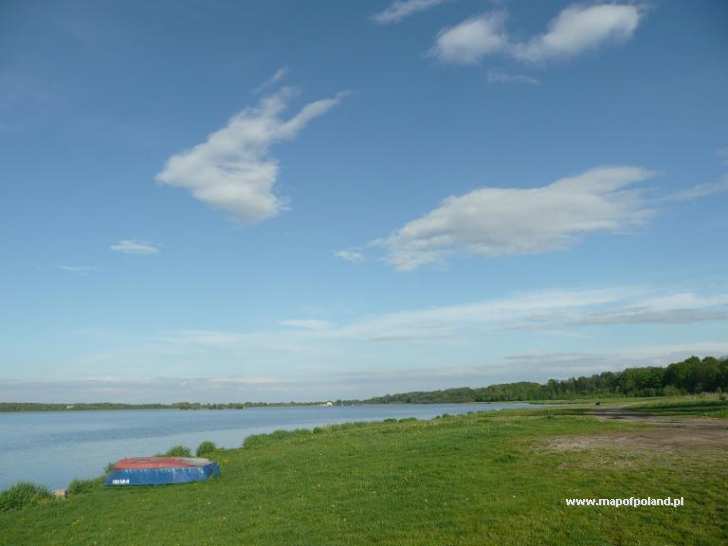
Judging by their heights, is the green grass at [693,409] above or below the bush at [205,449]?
above

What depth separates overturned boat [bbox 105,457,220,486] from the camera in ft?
78.0

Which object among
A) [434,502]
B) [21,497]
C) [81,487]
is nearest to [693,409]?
[434,502]

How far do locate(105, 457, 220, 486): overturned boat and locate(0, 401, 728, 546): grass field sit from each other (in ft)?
2.30

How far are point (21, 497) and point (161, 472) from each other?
591cm

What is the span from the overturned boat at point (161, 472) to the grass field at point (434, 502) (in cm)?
70

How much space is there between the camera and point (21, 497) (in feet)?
78.0

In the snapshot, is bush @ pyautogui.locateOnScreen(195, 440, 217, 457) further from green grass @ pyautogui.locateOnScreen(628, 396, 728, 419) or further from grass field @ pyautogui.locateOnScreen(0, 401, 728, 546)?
green grass @ pyautogui.locateOnScreen(628, 396, 728, 419)

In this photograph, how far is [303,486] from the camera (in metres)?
19.2

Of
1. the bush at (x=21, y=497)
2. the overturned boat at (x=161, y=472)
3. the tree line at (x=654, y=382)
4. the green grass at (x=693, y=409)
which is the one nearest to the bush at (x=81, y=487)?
the bush at (x=21, y=497)

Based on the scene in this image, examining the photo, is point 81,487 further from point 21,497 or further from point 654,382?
point 654,382

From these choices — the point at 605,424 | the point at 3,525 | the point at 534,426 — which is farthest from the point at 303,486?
the point at 605,424

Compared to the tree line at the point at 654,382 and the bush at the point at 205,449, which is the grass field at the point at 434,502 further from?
the tree line at the point at 654,382

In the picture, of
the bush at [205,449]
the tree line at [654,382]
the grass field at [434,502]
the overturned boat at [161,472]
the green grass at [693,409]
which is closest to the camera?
the grass field at [434,502]

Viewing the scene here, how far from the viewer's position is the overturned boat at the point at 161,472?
23781 mm
